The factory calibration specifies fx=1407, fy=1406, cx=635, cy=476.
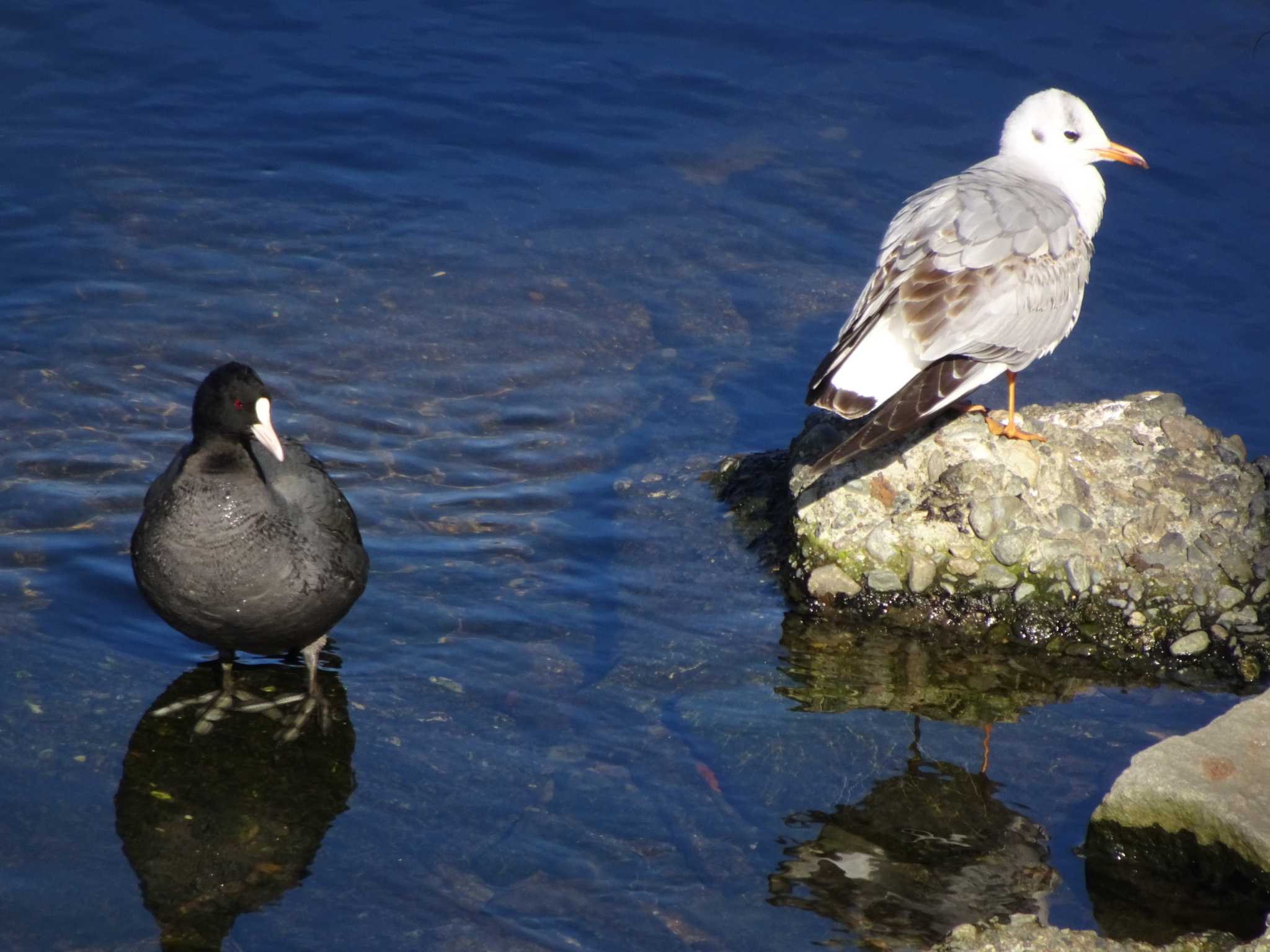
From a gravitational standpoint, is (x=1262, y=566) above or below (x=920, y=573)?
above

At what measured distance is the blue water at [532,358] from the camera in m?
4.62

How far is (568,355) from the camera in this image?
8.09 meters

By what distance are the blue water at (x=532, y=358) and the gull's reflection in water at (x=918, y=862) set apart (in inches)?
3.9

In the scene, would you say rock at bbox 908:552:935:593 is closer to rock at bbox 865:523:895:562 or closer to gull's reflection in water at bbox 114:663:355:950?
rock at bbox 865:523:895:562

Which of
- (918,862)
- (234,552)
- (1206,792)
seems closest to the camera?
(1206,792)

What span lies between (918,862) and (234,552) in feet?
8.44

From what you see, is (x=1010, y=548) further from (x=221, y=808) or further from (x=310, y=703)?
(x=221, y=808)

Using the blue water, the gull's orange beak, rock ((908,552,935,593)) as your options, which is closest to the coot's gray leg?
the blue water

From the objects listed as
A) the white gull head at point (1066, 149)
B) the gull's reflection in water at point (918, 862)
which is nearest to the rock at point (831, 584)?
the gull's reflection in water at point (918, 862)

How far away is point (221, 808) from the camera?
4.69 metres

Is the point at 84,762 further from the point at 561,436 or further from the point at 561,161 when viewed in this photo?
the point at 561,161

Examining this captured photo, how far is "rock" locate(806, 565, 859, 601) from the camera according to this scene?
592 cm

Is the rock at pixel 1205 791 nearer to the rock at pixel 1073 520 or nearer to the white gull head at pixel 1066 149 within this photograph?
the rock at pixel 1073 520

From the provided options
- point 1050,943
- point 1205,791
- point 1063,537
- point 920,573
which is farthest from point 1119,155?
point 1050,943
